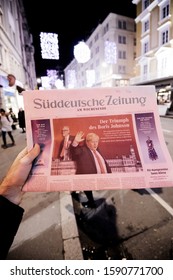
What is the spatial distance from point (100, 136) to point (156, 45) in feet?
78.5

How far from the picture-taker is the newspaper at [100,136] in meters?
1.25

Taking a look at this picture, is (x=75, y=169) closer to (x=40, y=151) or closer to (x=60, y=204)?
(x=40, y=151)

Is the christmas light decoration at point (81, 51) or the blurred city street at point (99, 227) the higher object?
the christmas light decoration at point (81, 51)

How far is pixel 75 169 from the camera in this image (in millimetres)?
1271

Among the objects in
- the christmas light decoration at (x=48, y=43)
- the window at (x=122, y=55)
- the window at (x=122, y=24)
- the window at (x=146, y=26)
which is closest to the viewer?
the christmas light decoration at (x=48, y=43)

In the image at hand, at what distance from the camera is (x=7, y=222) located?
3.78ft

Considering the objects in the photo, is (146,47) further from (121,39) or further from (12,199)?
(12,199)

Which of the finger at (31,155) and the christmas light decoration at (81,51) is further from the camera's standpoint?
the christmas light decoration at (81,51)

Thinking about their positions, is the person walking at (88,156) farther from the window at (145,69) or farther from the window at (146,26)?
the window at (146,26)

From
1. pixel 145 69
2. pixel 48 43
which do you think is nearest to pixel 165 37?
pixel 145 69

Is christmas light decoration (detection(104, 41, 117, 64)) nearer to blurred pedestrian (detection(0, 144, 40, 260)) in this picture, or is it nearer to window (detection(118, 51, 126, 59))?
window (detection(118, 51, 126, 59))

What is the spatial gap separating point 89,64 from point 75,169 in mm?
46590

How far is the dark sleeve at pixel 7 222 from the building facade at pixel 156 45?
20.2 m

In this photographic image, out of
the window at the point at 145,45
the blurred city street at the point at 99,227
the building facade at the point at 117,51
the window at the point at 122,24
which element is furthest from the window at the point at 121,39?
the blurred city street at the point at 99,227
